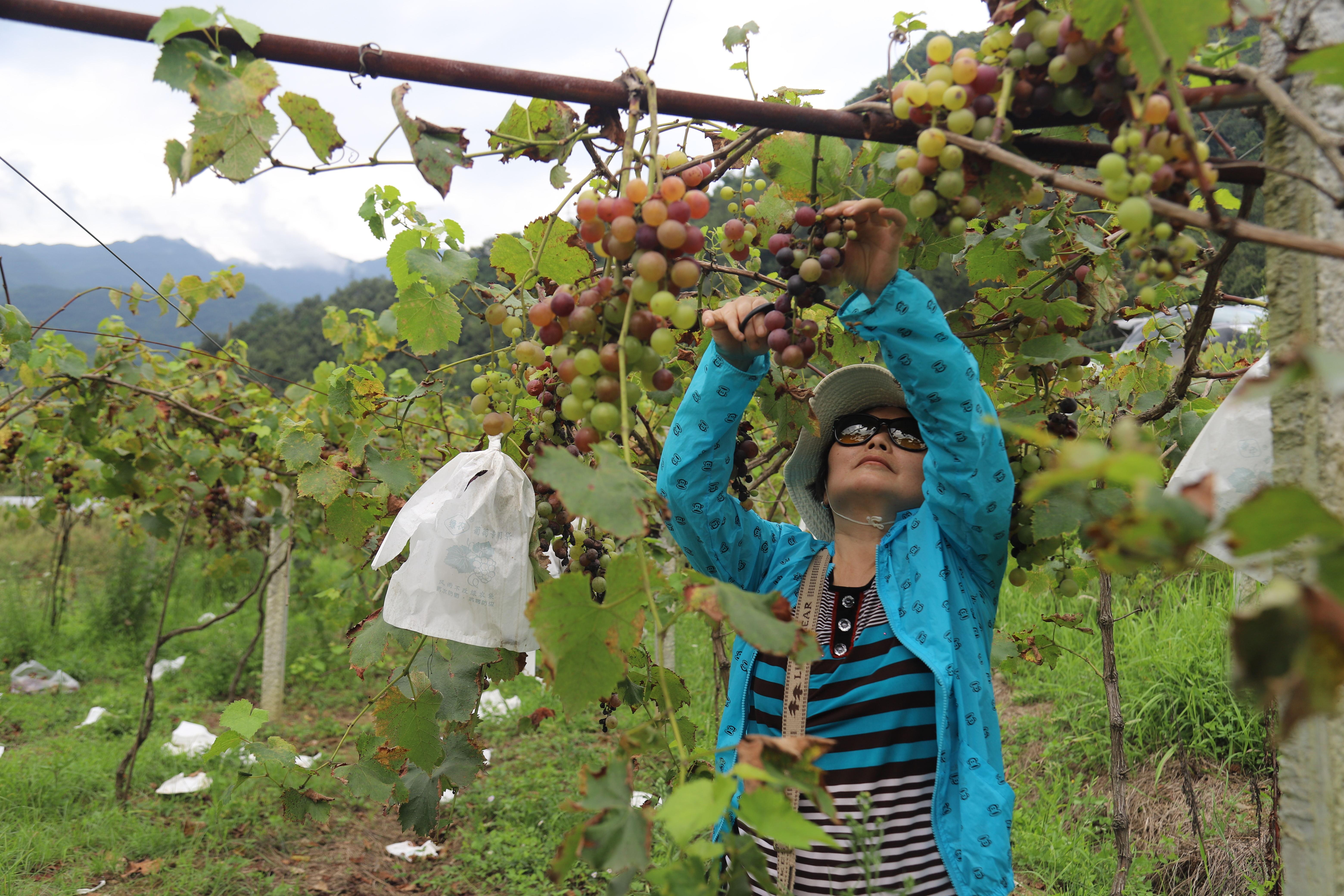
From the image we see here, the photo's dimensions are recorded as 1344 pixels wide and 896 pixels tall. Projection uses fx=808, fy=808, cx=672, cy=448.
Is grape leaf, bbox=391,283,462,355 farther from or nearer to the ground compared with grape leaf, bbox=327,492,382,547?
farther from the ground

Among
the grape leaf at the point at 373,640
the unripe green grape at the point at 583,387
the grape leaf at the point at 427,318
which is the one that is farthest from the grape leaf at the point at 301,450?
the unripe green grape at the point at 583,387

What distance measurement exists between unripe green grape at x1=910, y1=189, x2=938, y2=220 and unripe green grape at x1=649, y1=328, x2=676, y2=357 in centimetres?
33

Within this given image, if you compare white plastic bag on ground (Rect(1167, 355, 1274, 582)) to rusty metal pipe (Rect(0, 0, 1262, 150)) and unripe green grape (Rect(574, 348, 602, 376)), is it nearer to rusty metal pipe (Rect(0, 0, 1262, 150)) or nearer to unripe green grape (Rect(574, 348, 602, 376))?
rusty metal pipe (Rect(0, 0, 1262, 150))

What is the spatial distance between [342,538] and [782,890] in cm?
146

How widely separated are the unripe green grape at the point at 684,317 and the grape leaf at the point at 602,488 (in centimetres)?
18

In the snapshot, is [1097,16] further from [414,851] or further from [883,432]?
[414,851]

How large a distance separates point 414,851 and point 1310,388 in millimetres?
4111

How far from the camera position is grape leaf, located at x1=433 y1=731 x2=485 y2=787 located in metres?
1.72

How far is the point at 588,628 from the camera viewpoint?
887 millimetres

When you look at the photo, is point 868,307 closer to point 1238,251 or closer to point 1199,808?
point 1199,808

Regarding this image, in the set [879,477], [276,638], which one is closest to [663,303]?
[879,477]

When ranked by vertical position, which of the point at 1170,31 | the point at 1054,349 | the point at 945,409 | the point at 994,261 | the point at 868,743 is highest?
the point at 1170,31

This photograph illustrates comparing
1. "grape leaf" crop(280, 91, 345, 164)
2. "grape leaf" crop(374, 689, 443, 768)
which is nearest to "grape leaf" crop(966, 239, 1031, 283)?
"grape leaf" crop(280, 91, 345, 164)

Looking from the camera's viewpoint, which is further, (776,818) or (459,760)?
(459,760)
